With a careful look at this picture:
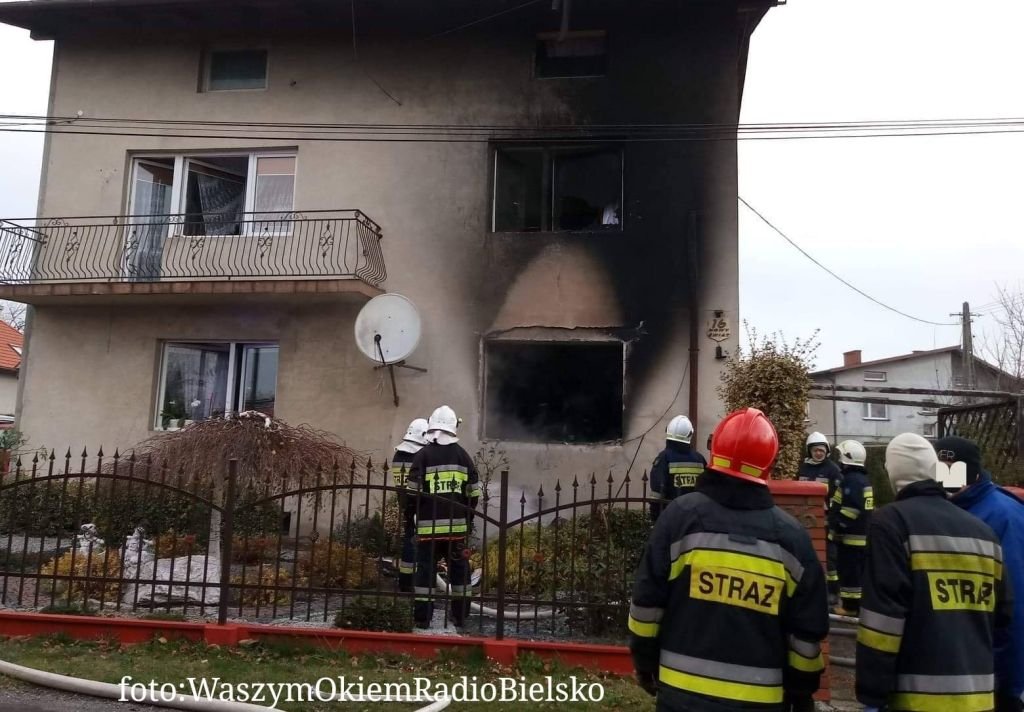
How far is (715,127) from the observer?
982 centimetres

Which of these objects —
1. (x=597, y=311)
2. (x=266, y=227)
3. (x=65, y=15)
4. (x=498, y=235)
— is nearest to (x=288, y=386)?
(x=266, y=227)

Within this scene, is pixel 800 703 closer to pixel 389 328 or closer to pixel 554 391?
pixel 389 328

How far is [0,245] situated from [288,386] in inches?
185

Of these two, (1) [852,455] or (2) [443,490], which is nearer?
(2) [443,490]

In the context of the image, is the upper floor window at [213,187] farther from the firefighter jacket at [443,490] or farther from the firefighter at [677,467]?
the firefighter at [677,467]

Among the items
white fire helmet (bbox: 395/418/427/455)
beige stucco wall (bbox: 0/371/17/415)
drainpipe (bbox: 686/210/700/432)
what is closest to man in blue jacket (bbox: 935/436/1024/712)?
white fire helmet (bbox: 395/418/427/455)

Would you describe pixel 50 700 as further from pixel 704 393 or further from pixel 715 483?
pixel 704 393

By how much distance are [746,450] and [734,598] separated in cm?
51

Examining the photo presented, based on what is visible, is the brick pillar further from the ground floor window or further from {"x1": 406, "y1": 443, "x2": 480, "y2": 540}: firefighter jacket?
the ground floor window

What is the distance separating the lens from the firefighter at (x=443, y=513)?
17.9 ft

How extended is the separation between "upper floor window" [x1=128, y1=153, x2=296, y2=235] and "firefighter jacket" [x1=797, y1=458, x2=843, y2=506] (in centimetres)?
787

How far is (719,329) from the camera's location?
376 inches

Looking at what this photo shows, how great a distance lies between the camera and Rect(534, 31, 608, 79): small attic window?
34.3 ft

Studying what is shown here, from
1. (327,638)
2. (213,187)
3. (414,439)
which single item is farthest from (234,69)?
(327,638)
